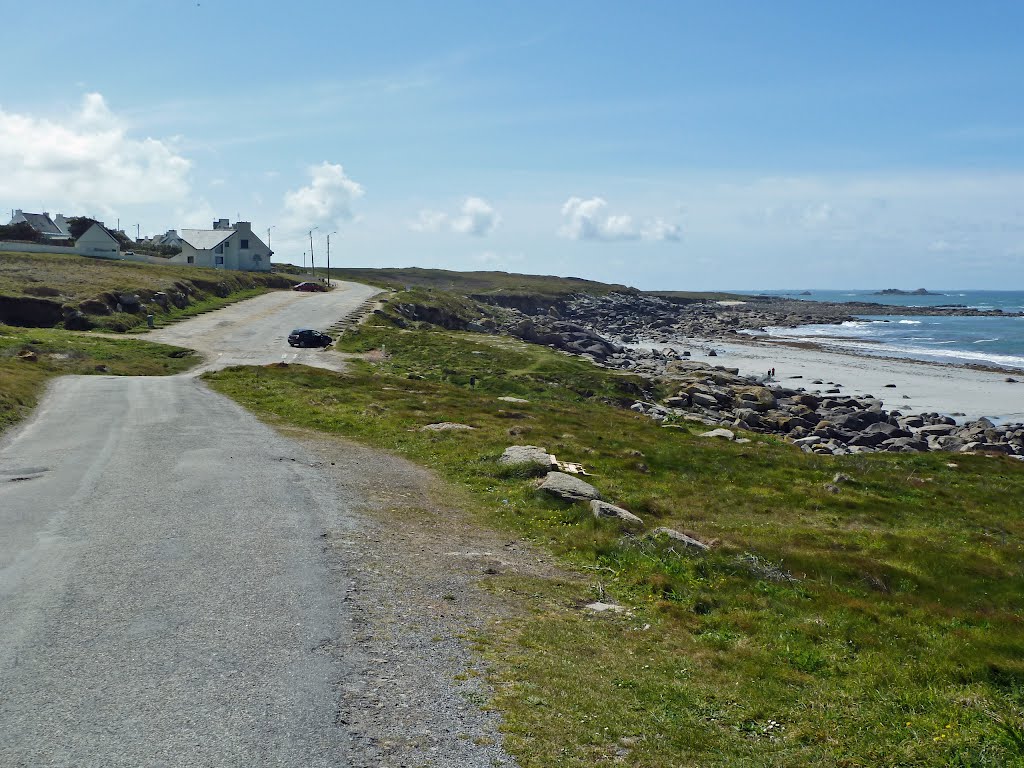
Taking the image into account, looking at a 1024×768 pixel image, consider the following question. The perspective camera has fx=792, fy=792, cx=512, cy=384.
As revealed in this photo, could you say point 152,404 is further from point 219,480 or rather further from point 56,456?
point 219,480

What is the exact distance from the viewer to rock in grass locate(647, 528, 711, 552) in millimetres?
16344

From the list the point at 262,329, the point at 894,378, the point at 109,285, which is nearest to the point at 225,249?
the point at 109,285

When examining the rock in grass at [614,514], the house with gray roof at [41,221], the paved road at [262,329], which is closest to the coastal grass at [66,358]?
the paved road at [262,329]

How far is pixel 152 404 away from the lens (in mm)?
33125

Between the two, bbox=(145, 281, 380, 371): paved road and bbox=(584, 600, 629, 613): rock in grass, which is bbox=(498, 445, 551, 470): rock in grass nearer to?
bbox=(584, 600, 629, 613): rock in grass

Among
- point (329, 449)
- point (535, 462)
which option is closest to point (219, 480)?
point (329, 449)

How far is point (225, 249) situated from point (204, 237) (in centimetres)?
427

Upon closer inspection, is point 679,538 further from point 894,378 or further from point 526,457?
point 894,378

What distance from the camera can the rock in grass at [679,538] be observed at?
1634 cm

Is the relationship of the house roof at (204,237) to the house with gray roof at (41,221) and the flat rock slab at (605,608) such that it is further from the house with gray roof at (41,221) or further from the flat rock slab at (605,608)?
the flat rock slab at (605,608)

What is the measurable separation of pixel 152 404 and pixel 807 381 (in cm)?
6107

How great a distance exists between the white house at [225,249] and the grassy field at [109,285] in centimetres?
1766

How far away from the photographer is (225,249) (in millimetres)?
124562

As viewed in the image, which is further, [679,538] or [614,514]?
[614,514]
